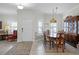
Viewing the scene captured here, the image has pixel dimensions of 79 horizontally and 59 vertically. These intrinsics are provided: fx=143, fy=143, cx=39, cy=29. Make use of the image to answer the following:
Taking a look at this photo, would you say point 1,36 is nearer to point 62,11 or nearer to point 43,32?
point 43,32

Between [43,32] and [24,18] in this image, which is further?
Answer: [24,18]

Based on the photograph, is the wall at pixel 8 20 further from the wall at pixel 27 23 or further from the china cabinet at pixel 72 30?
the china cabinet at pixel 72 30

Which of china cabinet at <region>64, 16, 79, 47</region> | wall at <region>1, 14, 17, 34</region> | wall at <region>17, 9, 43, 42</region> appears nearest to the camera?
wall at <region>1, 14, 17, 34</region>

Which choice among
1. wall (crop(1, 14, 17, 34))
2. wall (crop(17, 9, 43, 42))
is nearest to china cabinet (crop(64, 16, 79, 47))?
wall (crop(17, 9, 43, 42))

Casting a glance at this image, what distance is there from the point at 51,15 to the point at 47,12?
0.17 m

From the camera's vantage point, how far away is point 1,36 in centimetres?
520

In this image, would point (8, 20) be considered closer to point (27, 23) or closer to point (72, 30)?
point (27, 23)

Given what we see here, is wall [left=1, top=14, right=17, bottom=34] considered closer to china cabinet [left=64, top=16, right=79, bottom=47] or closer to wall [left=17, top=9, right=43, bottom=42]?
wall [left=17, top=9, right=43, bottom=42]

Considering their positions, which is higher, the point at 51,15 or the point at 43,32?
the point at 51,15

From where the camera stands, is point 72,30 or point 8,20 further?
point 72,30

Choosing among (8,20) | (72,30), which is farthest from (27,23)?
(72,30)

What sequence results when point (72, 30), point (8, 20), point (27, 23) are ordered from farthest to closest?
point (72, 30), point (27, 23), point (8, 20)

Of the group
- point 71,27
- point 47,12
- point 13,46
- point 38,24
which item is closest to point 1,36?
point 13,46

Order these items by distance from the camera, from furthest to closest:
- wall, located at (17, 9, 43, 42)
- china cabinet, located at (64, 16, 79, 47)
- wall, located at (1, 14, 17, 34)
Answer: china cabinet, located at (64, 16, 79, 47)
wall, located at (17, 9, 43, 42)
wall, located at (1, 14, 17, 34)
